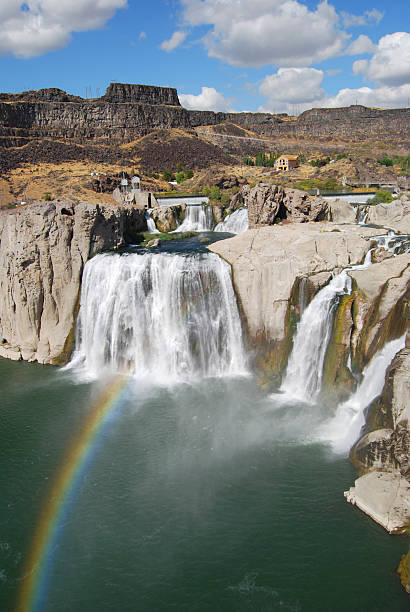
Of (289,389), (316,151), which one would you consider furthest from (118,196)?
(316,151)

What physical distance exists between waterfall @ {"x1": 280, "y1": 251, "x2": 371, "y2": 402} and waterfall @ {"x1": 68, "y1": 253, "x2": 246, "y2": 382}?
3.53m

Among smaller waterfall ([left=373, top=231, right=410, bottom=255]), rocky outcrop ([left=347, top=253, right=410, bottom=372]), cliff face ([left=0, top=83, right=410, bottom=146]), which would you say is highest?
cliff face ([left=0, top=83, right=410, bottom=146])

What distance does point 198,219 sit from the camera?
150ft

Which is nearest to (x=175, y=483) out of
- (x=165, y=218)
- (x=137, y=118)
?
(x=165, y=218)

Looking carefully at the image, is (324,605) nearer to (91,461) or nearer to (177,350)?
(91,461)

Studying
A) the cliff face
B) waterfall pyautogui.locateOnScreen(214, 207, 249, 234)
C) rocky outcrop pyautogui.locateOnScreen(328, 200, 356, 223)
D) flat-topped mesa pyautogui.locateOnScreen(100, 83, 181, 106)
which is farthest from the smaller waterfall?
flat-topped mesa pyautogui.locateOnScreen(100, 83, 181, 106)

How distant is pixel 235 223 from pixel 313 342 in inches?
906

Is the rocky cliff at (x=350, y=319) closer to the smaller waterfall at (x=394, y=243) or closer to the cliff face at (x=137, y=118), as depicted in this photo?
the smaller waterfall at (x=394, y=243)

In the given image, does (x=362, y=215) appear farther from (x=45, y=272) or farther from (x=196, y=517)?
(x=196, y=517)

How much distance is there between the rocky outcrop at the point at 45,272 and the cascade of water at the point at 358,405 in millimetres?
16828

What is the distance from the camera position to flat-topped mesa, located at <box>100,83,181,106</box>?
384 feet

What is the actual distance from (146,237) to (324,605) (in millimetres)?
32094

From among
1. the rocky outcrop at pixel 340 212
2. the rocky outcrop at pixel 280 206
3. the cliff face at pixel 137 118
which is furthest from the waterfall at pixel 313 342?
the cliff face at pixel 137 118

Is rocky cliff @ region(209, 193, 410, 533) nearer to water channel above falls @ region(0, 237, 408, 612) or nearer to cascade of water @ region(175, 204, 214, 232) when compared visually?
water channel above falls @ region(0, 237, 408, 612)
